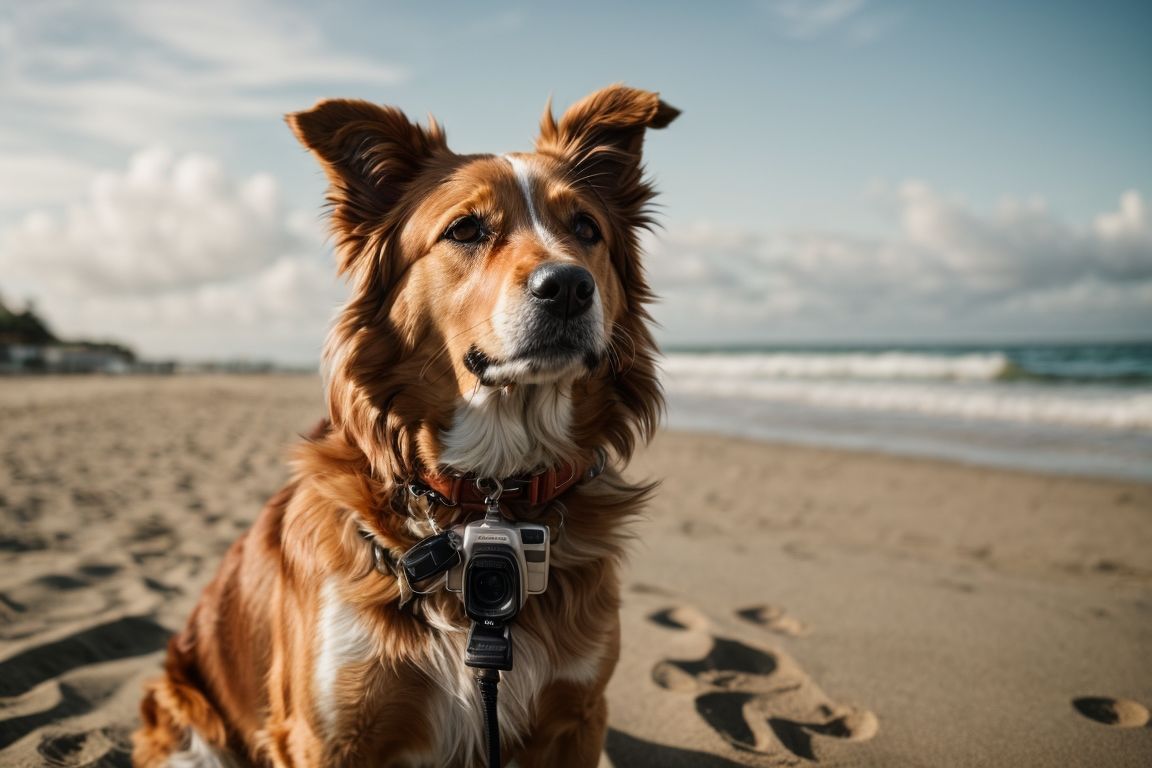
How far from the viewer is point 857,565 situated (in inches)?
202

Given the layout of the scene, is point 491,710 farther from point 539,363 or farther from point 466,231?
point 466,231

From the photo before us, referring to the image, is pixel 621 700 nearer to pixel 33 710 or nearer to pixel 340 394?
pixel 340 394

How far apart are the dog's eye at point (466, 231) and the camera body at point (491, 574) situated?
1.03 metres

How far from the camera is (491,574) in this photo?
2.06 m

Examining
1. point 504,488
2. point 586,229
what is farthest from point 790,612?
point 586,229

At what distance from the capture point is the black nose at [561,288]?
2.20m

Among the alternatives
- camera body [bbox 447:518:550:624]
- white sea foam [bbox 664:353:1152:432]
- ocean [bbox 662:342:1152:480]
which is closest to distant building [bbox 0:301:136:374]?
white sea foam [bbox 664:353:1152:432]

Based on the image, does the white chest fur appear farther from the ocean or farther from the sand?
the ocean

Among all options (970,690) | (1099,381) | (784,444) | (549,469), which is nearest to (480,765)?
(549,469)

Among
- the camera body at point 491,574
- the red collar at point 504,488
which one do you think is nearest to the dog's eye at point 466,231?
the red collar at point 504,488

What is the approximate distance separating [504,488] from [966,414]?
47.4 ft

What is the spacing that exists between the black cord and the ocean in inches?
238

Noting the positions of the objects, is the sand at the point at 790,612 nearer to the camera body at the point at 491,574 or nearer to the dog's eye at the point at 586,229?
the camera body at the point at 491,574

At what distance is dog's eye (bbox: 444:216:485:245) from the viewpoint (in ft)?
8.33
